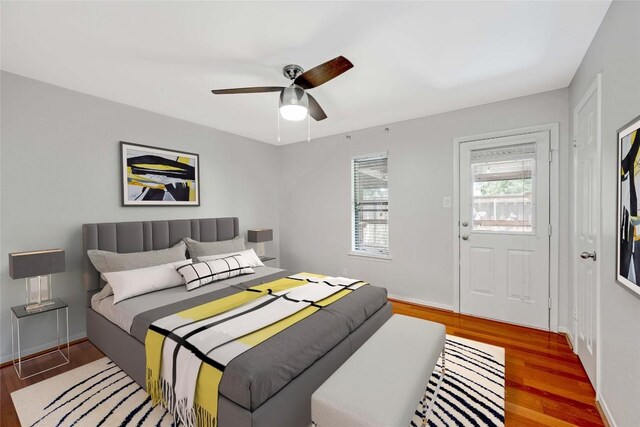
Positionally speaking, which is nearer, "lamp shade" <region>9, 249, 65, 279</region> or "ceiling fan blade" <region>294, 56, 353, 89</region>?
"ceiling fan blade" <region>294, 56, 353, 89</region>

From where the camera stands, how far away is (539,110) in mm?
2967

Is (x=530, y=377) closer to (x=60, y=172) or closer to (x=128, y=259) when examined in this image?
(x=128, y=259)

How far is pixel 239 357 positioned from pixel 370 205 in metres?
3.14

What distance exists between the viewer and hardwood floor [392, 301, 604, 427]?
180 cm

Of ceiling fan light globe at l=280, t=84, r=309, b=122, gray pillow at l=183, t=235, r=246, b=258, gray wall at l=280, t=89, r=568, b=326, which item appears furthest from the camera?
gray pillow at l=183, t=235, r=246, b=258

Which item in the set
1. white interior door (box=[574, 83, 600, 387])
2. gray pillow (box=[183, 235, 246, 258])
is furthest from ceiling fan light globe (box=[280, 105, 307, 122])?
white interior door (box=[574, 83, 600, 387])

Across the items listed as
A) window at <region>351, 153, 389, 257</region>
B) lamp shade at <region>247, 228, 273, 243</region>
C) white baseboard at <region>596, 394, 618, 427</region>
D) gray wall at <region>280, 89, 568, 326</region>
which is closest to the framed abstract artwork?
white baseboard at <region>596, 394, 618, 427</region>

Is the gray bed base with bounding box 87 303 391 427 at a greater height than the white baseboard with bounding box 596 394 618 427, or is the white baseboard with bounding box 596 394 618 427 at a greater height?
the gray bed base with bounding box 87 303 391 427

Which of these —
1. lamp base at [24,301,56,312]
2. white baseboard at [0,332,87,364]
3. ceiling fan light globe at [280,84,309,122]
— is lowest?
white baseboard at [0,332,87,364]

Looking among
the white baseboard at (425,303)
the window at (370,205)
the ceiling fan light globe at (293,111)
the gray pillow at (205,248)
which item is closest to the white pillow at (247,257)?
the gray pillow at (205,248)

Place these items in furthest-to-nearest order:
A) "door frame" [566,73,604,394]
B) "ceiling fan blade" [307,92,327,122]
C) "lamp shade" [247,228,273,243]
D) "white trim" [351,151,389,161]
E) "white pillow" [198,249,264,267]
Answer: "lamp shade" [247,228,273,243]
"white trim" [351,151,389,161]
"white pillow" [198,249,264,267]
"ceiling fan blade" [307,92,327,122]
"door frame" [566,73,604,394]

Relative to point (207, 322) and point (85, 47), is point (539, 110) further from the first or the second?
point (85, 47)

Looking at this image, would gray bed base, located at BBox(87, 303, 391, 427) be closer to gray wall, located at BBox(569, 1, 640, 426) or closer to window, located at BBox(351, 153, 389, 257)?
gray wall, located at BBox(569, 1, 640, 426)

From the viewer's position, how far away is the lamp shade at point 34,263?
223 centimetres
